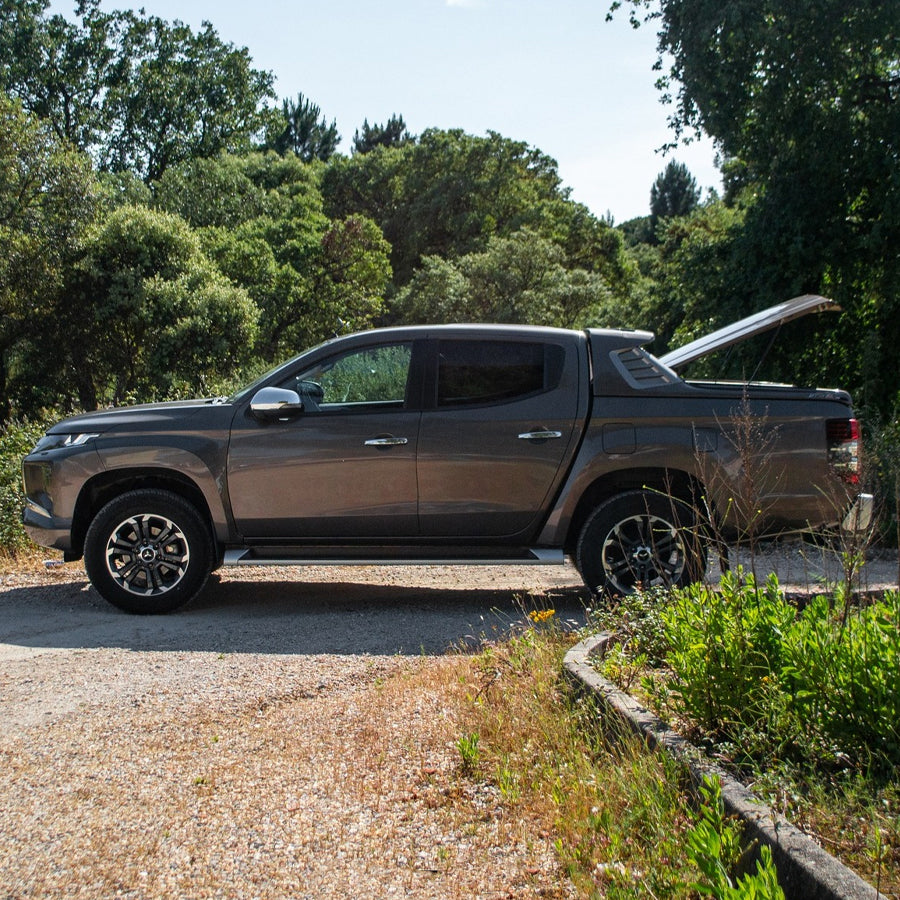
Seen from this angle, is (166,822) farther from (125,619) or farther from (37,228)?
(37,228)

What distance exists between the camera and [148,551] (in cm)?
742

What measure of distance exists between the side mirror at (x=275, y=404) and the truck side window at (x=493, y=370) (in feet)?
3.25

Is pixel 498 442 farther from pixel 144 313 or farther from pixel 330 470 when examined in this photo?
pixel 144 313

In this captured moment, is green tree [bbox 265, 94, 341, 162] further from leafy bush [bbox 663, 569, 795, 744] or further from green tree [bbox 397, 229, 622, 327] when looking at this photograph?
leafy bush [bbox 663, 569, 795, 744]

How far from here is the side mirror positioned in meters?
7.29

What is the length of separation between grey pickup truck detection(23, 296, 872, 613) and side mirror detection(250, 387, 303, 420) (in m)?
0.01

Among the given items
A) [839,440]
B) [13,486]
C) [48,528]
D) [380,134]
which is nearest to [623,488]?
[839,440]

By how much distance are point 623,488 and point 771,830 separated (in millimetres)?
4445

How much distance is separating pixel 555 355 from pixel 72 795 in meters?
4.49

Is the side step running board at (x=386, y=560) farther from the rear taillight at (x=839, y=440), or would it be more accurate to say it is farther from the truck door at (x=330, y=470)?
the rear taillight at (x=839, y=440)

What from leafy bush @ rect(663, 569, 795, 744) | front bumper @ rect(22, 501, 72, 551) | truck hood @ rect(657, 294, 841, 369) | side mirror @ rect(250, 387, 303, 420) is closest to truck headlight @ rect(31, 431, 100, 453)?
front bumper @ rect(22, 501, 72, 551)

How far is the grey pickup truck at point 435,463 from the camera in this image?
7.20 m

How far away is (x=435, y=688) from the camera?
5.27 m

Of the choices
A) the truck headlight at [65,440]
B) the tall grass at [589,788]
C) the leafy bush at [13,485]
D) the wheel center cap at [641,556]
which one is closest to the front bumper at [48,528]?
the truck headlight at [65,440]
